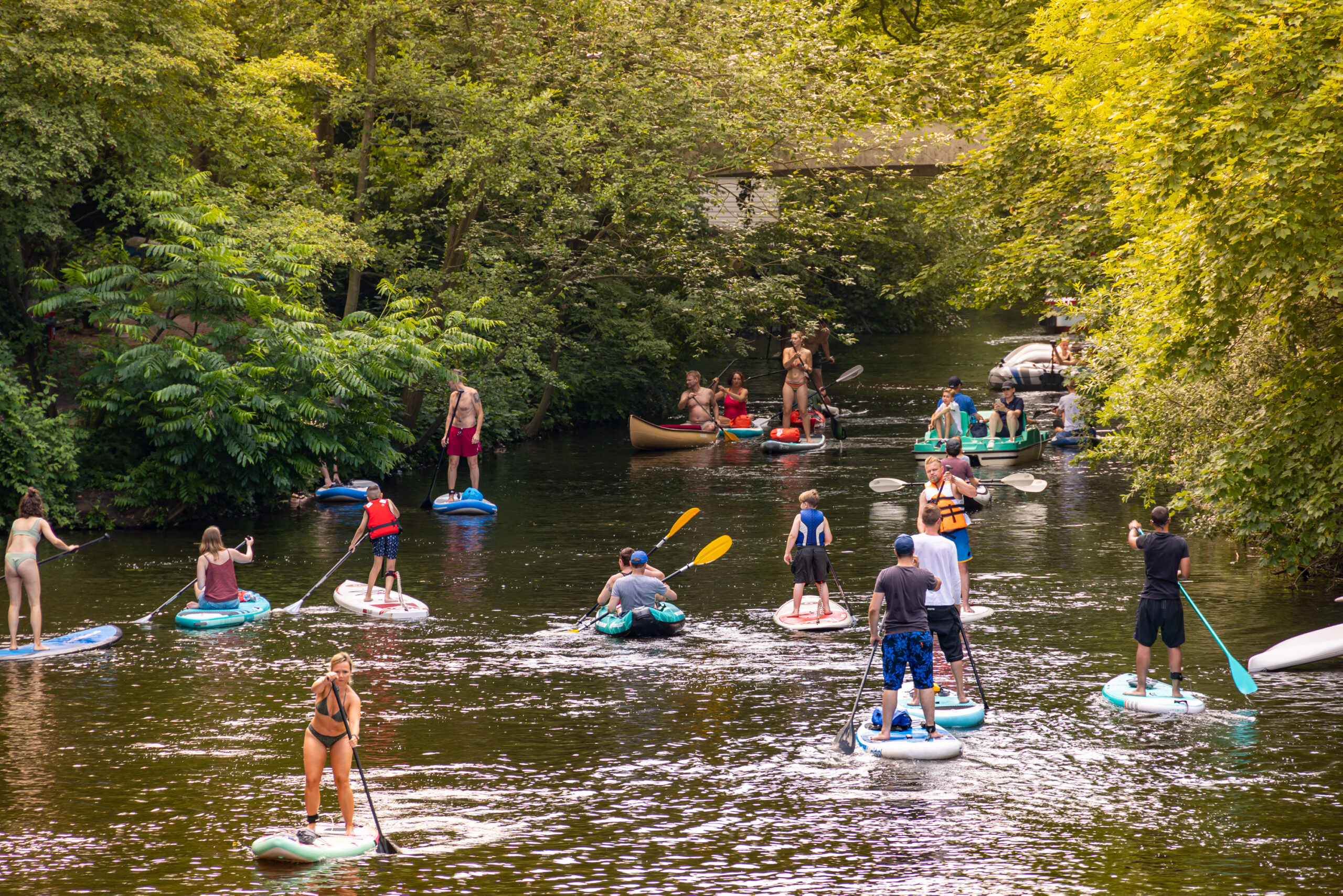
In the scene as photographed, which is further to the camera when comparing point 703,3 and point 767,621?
point 703,3

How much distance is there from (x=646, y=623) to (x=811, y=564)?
201 cm

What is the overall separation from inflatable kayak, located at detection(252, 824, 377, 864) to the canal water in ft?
0.37

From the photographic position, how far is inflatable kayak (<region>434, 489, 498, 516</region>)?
24375 mm

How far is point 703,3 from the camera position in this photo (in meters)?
→ 34.3

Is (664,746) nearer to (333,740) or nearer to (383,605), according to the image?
(333,740)

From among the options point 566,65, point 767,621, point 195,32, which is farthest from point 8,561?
point 566,65

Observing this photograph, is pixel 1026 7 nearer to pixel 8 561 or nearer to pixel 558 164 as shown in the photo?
pixel 558 164

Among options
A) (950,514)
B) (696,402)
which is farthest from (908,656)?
(696,402)

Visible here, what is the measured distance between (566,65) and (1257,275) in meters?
20.4

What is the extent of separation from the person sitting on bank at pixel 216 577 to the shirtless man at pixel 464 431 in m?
9.31

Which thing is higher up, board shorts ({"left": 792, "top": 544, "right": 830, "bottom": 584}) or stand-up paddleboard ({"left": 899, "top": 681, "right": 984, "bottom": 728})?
board shorts ({"left": 792, "top": 544, "right": 830, "bottom": 584})

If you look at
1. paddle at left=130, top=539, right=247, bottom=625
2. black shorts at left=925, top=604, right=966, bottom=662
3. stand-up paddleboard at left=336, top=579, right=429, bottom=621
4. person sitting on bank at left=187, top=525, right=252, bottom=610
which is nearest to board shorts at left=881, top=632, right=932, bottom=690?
black shorts at left=925, top=604, right=966, bottom=662

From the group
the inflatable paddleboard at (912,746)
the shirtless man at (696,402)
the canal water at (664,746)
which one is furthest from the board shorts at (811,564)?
the shirtless man at (696,402)

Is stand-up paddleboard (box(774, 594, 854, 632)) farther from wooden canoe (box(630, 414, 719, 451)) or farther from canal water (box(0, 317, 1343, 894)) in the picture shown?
wooden canoe (box(630, 414, 719, 451))
